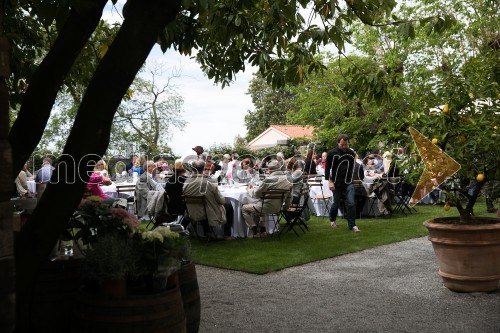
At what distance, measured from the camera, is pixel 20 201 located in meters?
6.05

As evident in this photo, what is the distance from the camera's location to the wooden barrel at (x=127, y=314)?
9.85 ft

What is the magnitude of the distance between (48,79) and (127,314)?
1560 mm

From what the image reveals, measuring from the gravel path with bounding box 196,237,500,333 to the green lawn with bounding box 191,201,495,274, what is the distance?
38 cm

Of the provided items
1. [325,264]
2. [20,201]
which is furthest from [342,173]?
[20,201]

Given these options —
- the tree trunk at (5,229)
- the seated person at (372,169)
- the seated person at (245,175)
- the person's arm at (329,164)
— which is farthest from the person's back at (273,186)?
the tree trunk at (5,229)

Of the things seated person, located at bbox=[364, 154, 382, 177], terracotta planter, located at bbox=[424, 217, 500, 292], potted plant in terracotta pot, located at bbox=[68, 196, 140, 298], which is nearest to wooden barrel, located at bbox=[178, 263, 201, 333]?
potted plant in terracotta pot, located at bbox=[68, 196, 140, 298]

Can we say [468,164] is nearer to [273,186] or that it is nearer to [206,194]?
[273,186]

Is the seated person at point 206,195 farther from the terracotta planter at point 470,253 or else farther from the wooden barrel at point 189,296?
the wooden barrel at point 189,296

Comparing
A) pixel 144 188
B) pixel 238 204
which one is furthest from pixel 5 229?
pixel 144 188

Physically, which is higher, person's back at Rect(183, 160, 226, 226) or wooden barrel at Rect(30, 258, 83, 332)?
person's back at Rect(183, 160, 226, 226)

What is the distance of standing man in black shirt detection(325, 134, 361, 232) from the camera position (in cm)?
1064

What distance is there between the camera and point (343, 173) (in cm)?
1073

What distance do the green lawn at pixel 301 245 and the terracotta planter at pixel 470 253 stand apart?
2.34m

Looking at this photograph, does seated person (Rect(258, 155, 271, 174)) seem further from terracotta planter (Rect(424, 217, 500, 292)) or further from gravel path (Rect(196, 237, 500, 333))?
terracotta planter (Rect(424, 217, 500, 292))
